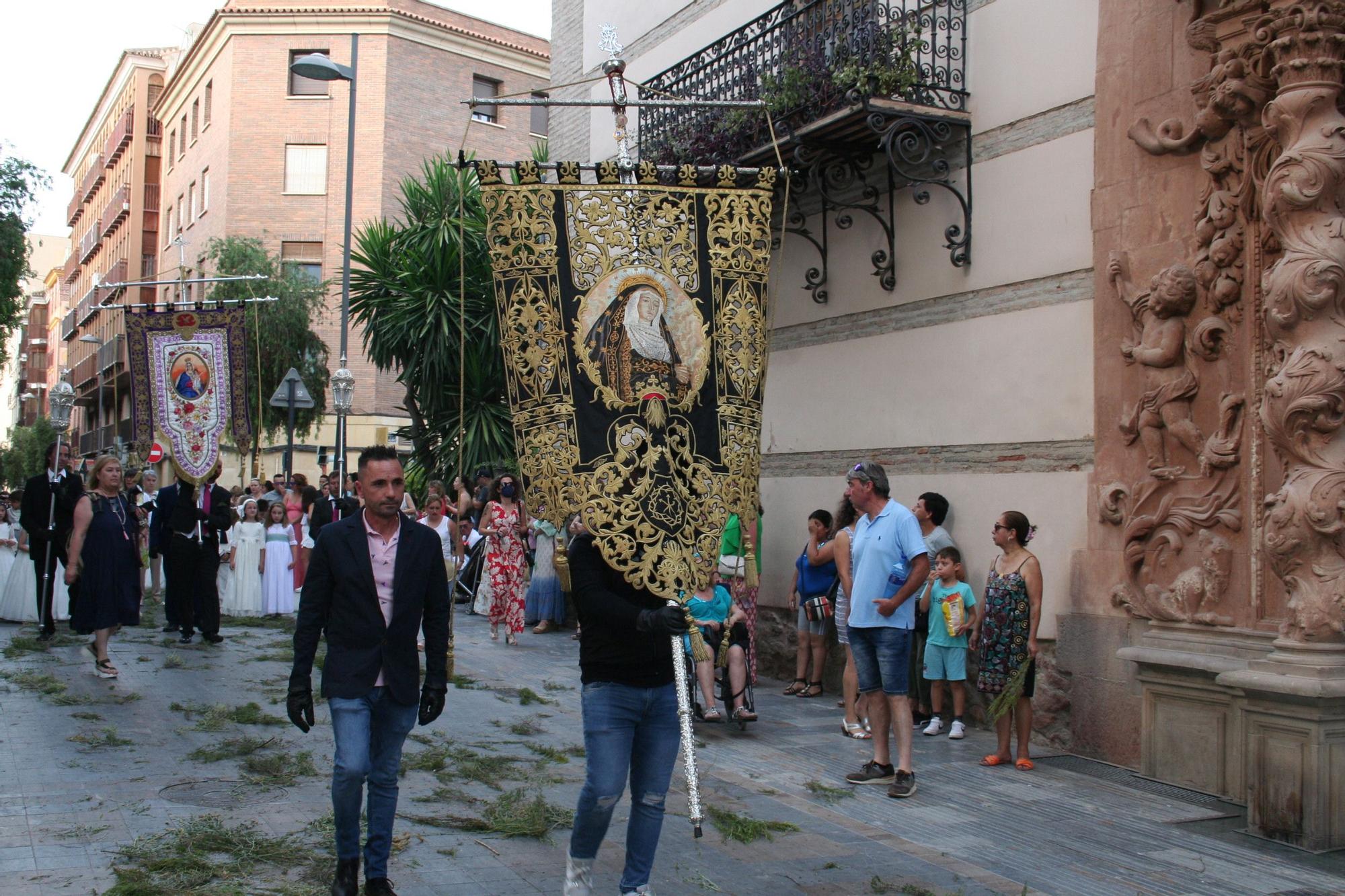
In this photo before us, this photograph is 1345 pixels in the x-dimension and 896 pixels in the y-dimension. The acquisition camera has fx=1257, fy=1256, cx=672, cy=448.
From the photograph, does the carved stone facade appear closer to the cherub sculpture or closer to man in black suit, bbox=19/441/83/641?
the cherub sculpture

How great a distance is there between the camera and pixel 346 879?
499cm

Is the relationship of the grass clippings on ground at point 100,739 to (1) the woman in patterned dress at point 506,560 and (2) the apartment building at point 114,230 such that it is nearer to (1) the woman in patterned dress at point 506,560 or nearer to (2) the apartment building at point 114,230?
(1) the woman in patterned dress at point 506,560

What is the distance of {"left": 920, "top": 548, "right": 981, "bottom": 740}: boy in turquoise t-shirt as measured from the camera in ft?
30.0

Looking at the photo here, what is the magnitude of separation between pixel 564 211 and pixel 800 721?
511cm

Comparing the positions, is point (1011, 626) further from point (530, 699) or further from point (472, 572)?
point (472, 572)

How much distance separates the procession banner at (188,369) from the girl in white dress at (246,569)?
7.62 feet

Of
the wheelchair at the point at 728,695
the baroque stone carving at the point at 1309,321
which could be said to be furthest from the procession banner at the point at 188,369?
the baroque stone carving at the point at 1309,321

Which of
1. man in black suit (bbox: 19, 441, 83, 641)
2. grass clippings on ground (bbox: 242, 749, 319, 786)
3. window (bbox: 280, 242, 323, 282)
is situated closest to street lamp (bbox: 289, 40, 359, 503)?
man in black suit (bbox: 19, 441, 83, 641)

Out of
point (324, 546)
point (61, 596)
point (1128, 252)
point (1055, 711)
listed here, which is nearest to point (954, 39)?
point (1128, 252)

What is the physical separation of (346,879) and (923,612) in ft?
18.7

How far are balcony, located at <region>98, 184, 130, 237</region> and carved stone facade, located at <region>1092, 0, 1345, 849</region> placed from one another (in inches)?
2473

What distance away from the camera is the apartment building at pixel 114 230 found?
2430 inches

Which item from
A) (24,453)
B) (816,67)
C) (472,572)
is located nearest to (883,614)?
(816,67)

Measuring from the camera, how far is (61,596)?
1482cm
